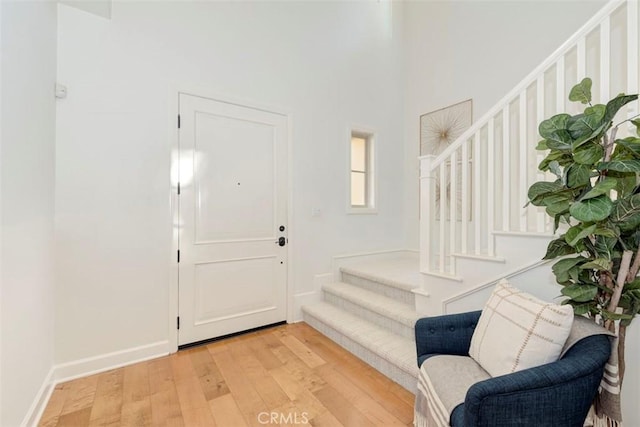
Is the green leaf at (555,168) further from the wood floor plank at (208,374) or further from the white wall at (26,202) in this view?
the white wall at (26,202)

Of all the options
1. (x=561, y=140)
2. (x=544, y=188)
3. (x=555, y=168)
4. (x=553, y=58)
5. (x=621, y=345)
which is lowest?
(x=621, y=345)

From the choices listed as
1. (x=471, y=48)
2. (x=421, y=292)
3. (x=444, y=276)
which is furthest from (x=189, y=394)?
(x=471, y=48)

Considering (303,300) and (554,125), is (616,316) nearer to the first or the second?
(554,125)

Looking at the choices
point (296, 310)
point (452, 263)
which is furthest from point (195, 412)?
point (452, 263)

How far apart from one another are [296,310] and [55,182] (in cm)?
237

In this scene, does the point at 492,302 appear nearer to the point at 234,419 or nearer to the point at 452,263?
the point at 452,263

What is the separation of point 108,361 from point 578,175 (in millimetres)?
3232

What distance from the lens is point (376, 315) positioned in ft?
8.73

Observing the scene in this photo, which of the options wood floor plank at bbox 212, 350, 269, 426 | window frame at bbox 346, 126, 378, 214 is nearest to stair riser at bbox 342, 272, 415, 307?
window frame at bbox 346, 126, 378, 214

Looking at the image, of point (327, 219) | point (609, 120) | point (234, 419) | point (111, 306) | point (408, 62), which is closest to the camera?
point (609, 120)

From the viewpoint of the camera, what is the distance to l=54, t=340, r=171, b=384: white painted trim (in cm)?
216

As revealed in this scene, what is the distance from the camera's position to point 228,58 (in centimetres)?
286

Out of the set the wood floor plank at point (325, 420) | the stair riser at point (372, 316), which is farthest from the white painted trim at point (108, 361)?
the stair riser at point (372, 316)

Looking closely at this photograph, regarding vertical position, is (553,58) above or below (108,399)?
above
